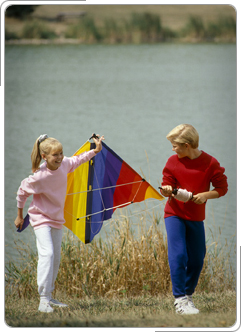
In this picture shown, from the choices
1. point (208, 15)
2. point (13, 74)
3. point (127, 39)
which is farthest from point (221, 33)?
point (13, 74)

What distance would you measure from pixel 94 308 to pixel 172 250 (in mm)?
753

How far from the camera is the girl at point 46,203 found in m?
3.48

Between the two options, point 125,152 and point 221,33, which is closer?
point 221,33

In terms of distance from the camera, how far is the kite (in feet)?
13.2

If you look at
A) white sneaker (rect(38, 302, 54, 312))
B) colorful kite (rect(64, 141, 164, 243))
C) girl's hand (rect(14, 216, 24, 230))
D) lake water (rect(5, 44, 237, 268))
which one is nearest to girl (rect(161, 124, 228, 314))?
colorful kite (rect(64, 141, 164, 243))

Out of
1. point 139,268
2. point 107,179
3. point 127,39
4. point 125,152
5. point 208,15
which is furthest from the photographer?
point 125,152

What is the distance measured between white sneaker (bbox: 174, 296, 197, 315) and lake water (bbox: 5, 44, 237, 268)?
7.20 metres

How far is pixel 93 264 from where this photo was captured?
483cm

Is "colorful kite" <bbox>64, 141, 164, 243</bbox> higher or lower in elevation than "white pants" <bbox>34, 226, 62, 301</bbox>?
higher

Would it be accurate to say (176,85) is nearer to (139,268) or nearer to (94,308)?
(139,268)

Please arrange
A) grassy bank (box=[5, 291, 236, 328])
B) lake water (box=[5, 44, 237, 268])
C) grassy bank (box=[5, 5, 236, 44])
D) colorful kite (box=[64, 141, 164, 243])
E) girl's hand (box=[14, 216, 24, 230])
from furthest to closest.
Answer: lake water (box=[5, 44, 237, 268]) → grassy bank (box=[5, 5, 236, 44]) → colorful kite (box=[64, 141, 164, 243]) → girl's hand (box=[14, 216, 24, 230]) → grassy bank (box=[5, 291, 236, 328])

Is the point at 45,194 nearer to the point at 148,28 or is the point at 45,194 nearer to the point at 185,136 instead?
the point at 185,136

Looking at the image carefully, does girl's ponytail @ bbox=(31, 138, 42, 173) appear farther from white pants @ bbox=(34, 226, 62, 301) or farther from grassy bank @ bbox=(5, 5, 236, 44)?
grassy bank @ bbox=(5, 5, 236, 44)

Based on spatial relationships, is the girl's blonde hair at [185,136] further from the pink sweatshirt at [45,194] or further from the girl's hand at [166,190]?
the pink sweatshirt at [45,194]
